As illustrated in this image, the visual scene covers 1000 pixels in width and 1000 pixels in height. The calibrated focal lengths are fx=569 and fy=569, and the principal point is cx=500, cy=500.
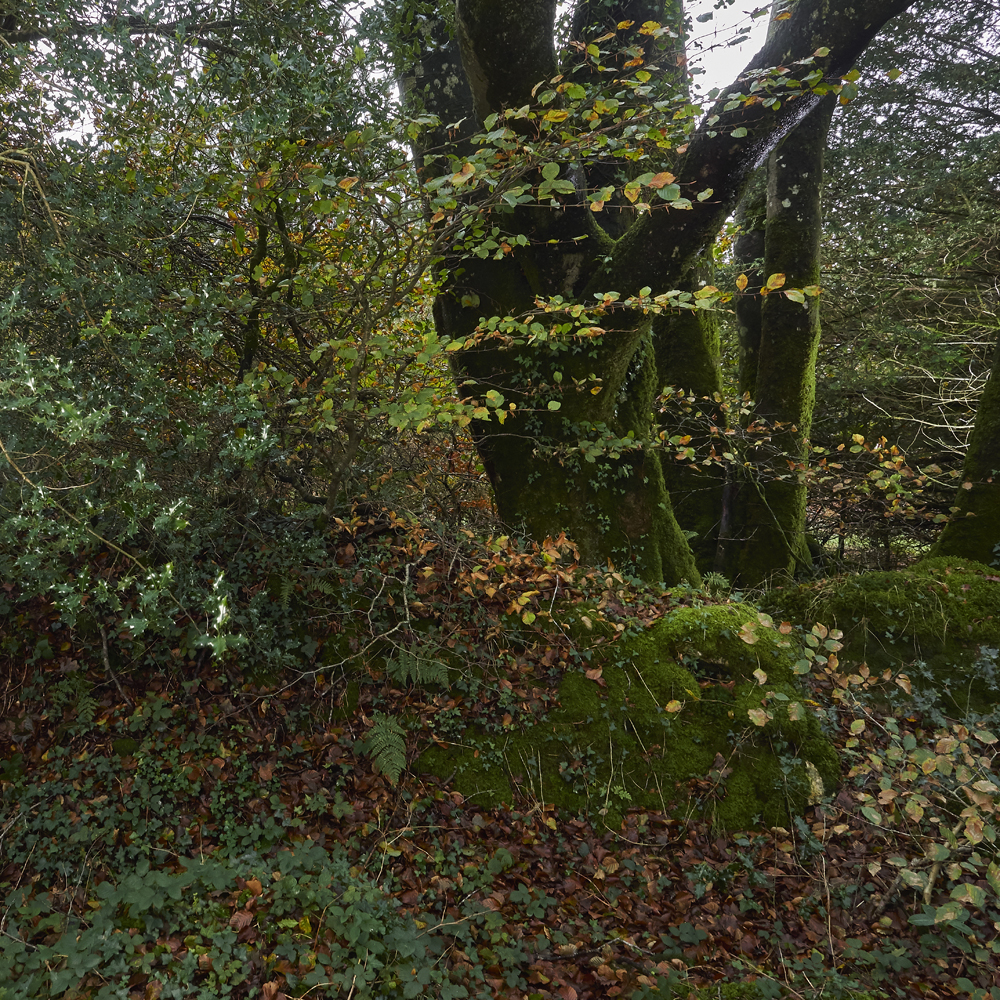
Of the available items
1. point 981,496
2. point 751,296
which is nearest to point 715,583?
point 981,496

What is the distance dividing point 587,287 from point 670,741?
12.3 ft

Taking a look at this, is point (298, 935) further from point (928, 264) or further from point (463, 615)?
point (928, 264)

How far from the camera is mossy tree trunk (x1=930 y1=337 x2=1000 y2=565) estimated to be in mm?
5387

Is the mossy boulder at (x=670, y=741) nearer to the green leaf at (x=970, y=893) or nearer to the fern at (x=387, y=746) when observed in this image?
the fern at (x=387, y=746)

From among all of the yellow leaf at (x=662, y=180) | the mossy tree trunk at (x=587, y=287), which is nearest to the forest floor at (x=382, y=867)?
the mossy tree trunk at (x=587, y=287)

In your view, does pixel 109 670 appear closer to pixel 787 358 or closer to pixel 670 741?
pixel 670 741

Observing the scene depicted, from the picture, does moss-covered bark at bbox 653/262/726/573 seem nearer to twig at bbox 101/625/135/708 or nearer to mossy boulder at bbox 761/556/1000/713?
mossy boulder at bbox 761/556/1000/713

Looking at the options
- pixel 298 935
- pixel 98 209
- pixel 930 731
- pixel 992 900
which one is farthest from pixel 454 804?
pixel 98 209

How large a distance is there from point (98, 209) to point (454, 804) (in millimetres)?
3985

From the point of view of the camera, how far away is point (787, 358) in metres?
6.89

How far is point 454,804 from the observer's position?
11.8 feet

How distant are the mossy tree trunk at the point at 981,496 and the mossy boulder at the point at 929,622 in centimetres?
42

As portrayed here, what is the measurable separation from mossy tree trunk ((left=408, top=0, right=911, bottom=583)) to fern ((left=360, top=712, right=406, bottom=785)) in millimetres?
2341

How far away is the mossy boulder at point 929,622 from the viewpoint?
Result: 4312 millimetres
